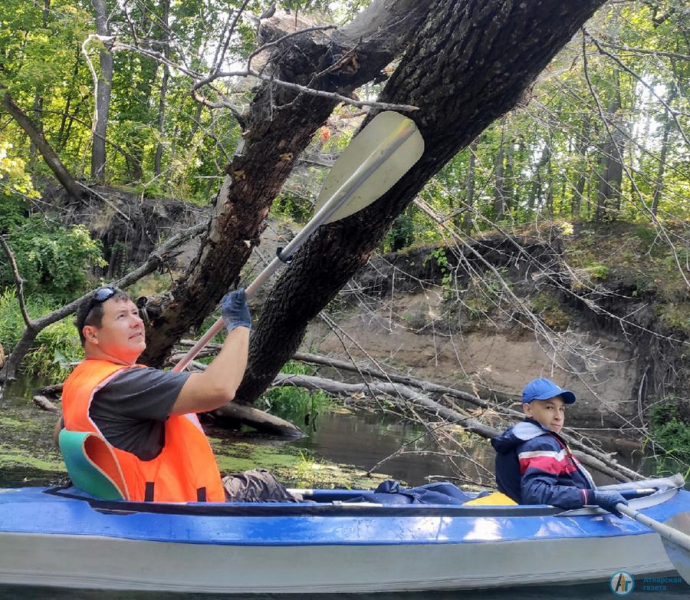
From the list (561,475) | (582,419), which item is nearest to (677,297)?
(582,419)

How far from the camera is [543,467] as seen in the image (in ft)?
9.39

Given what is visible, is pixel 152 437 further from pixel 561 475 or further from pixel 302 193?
pixel 302 193

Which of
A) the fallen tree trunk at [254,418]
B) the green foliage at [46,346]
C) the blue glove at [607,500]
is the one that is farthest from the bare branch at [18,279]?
the green foliage at [46,346]

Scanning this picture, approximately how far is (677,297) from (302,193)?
6.18 m

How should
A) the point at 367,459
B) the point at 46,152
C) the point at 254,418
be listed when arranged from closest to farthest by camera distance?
the point at 367,459, the point at 254,418, the point at 46,152

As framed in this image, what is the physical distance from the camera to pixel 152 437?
2.20 m

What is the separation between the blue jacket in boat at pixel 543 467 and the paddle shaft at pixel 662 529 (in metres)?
0.14

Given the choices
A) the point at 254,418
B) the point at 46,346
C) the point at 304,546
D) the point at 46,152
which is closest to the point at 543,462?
the point at 304,546

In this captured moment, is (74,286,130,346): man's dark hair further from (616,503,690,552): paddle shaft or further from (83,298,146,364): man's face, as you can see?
(616,503,690,552): paddle shaft

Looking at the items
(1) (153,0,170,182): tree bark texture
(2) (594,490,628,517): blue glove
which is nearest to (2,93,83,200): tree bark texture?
(1) (153,0,170,182): tree bark texture

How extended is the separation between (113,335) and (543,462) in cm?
181

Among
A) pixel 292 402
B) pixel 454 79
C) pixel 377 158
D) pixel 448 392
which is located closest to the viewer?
pixel 454 79

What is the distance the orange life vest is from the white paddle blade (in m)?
1.09

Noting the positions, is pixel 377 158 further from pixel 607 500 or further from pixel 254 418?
pixel 254 418
